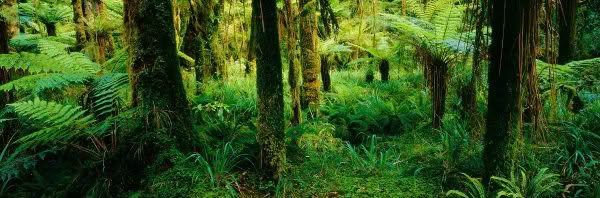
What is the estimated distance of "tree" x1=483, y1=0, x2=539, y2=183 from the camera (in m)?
2.21

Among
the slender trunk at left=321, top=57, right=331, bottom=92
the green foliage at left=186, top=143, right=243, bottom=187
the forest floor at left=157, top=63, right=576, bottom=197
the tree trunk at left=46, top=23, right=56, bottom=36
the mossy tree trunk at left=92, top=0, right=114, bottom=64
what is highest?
the tree trunk at left=46, top=23, right=56, bottom=36

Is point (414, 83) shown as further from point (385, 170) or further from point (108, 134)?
point (108, 134)

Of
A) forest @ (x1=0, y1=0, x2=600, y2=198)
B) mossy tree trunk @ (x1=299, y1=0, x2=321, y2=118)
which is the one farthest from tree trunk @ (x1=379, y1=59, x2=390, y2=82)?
forest @ (x1=0, y1=0, x2=600, y2=198)

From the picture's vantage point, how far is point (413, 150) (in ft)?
13.8

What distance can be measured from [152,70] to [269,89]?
0.97 meters

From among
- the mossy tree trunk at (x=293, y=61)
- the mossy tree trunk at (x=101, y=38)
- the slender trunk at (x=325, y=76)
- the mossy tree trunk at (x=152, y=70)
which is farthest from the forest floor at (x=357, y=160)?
the slender trunk at (x=325, y=76)

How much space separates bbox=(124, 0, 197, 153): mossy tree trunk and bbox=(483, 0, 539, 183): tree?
2.45 m

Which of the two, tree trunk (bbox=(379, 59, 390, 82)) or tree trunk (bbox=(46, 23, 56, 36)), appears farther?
tree trunk (bbox=(379, 59, 390, 82))

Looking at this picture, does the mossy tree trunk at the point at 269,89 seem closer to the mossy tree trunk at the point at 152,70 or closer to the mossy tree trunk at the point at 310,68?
the mossy tree trunk at the point at 152,70

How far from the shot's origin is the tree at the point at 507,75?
221cm

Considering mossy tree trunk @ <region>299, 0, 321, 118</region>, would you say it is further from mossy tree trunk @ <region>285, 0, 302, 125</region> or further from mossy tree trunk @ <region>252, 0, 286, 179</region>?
mossy tree trunk @ <region>252, 0, 286, 179</region>

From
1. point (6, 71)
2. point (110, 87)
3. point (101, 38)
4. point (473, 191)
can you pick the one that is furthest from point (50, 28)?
point (473, 191)

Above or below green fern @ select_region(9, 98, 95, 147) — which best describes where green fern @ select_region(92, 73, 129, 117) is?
above

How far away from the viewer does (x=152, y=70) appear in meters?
2.92
